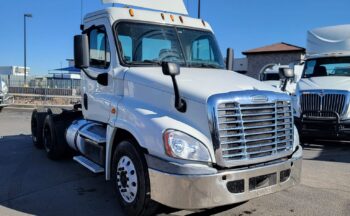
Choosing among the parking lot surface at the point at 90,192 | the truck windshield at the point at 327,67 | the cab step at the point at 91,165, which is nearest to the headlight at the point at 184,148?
the parking lot surface at the point at 90,192

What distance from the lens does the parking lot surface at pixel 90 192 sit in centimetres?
494

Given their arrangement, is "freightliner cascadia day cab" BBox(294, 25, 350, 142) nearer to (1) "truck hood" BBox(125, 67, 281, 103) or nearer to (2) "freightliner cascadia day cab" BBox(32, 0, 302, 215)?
(2) "freightliner cascadia day cab" BBox(32, 0, 302, 215)

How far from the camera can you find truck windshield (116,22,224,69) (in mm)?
5332

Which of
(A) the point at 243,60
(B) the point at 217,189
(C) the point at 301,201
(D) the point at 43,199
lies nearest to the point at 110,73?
(D) the point at 43,199

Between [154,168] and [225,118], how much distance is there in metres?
0.92

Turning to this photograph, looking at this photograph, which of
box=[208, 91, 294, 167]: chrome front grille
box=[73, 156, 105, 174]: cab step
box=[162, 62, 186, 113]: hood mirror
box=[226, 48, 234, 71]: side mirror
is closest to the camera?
box=[208, 91, 294, 167]: chrome front grille

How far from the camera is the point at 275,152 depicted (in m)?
4.45

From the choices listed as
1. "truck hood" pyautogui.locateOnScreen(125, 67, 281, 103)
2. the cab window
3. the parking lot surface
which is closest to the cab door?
the cab window

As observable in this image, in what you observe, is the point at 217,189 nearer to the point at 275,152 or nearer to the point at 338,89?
the point at 275,152

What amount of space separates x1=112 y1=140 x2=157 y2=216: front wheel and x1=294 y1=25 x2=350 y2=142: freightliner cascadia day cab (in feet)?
20.4

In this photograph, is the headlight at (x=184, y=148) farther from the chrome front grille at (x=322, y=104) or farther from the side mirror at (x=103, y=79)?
the chrome front grille at (x=322, y=104)

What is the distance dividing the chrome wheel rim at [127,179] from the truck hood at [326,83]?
6.56 m

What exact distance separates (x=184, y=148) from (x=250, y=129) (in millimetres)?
793

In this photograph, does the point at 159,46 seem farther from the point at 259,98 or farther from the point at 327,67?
the point at 327,67
